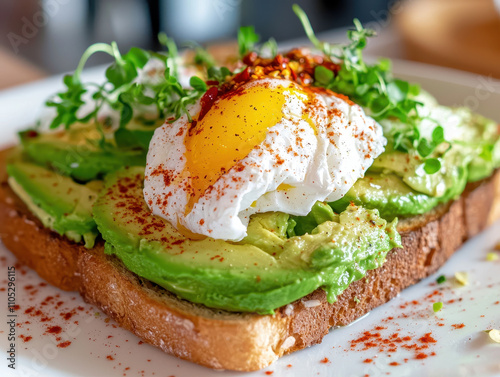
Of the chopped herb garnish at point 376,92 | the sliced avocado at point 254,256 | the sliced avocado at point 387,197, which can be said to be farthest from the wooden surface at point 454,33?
the sliced avocado at point 254,256

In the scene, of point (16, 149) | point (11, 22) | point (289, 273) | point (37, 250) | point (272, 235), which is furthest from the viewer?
point (11, 22)

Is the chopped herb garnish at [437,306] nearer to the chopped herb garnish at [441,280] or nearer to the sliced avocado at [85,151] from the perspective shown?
the chopped herb garnish at [441,280]

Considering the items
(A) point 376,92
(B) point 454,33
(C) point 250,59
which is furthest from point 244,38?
(B) point 454,33

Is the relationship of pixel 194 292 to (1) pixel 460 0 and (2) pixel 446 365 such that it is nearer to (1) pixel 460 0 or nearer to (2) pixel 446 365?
(2) pixel 446 365

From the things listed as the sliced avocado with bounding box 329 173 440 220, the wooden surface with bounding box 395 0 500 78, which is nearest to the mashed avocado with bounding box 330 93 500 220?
the sliced avocado with bounding box 329 173 440 220

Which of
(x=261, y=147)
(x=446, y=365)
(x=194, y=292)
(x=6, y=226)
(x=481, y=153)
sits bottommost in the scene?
(x=446, y=365)

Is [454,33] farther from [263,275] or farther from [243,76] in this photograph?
[263,275]

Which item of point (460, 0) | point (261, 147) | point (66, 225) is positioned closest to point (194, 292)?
point (261, 147)
